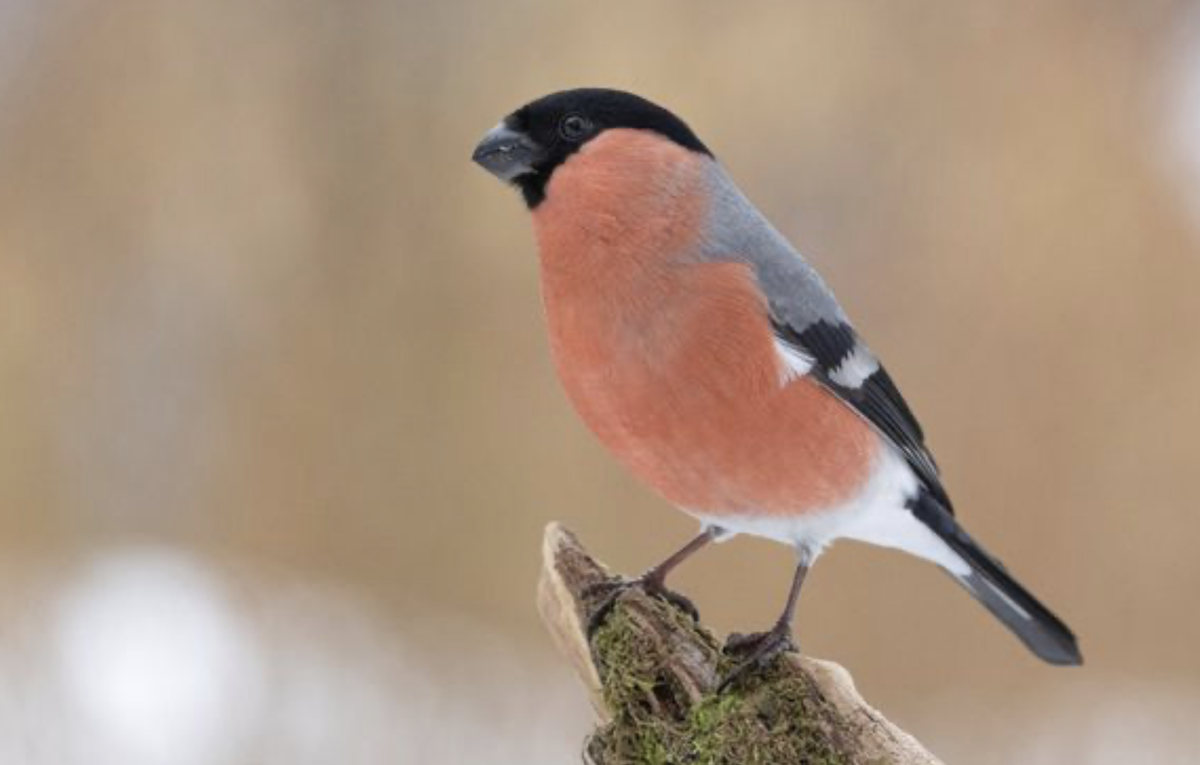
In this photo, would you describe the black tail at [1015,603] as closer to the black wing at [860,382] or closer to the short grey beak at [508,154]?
the black wing at [860,382]

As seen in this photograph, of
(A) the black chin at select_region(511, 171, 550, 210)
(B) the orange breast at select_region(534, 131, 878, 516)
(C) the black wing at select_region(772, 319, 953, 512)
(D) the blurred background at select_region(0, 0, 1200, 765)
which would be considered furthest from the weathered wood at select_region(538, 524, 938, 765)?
(D) the blurred background at select_region(0, 0, 1200, 765)

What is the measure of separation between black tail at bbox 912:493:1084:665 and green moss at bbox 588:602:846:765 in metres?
0.48

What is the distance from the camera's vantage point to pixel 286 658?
3.73m

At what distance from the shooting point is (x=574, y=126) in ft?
6.48

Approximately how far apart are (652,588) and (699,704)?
265 mm

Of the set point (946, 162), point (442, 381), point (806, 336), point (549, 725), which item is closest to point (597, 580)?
point (806, 336)

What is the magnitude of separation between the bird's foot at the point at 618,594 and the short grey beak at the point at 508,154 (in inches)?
22.0

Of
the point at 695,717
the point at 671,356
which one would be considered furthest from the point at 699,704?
the point at 671,356

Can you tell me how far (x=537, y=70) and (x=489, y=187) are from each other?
0.34 metres

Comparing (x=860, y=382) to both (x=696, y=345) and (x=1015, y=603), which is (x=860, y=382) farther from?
(x=1015, y=603)

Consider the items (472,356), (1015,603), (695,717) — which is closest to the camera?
(695,717)

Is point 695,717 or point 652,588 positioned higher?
point 652,588

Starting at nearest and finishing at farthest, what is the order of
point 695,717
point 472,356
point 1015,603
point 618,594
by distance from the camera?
point 695,717
point 618,594
point 1015,603
point 472,356

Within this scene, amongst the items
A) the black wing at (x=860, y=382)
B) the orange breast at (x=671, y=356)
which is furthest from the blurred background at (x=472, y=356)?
the orange breast at (x=671, y=356)
